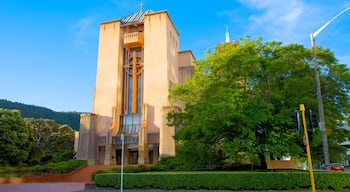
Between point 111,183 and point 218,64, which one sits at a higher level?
point 218,64

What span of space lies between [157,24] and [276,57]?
30.6 m

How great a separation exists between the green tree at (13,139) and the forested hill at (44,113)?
7193cm

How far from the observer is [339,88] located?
15.7 meters

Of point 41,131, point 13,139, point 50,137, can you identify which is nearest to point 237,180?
point 13,139

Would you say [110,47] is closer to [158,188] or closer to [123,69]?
[123,69]

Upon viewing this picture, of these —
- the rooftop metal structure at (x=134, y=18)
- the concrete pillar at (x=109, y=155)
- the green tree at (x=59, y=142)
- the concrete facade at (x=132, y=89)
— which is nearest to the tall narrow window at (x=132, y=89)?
the concrete facade at (x=132, y=89)

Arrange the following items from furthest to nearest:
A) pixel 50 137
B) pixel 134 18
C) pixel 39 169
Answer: pixel 50 137, pixel 134 18, pixel 39 169

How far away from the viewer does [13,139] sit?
120 feet

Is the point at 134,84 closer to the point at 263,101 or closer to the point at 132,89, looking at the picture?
the point at 132,89

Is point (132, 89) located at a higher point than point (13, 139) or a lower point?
higher

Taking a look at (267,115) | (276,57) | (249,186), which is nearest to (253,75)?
(276,57)

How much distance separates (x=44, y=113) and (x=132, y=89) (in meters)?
79.9

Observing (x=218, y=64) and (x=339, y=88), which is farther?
(x=218, y=64)

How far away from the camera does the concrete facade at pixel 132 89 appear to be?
40.2m
